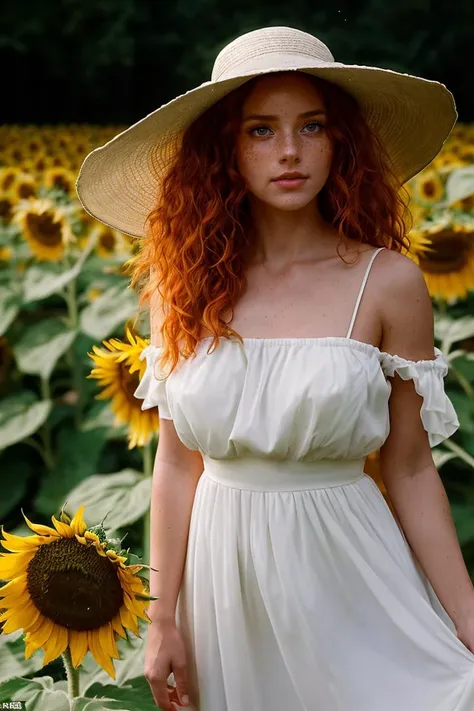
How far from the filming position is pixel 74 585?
5.31 ft

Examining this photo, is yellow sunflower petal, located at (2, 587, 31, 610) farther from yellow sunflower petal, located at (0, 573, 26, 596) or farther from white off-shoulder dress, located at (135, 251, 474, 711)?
white off-shoulder dress, located at (135, 251, 474, 711)

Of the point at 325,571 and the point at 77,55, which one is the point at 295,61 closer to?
the point at 325,571

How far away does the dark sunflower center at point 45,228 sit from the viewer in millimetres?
3721

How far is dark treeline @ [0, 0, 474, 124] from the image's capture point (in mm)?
10328

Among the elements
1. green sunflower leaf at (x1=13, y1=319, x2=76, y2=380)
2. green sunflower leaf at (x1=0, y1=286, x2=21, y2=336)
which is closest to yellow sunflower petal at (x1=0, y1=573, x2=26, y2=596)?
green sunflower leaf at (x1=13, y1=319, x2=76, y2=380)

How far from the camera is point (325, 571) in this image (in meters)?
1.64

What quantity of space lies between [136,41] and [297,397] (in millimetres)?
10498

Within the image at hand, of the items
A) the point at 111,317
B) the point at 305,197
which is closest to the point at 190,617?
the point at 305,197

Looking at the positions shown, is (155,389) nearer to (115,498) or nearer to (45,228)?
(115,498)

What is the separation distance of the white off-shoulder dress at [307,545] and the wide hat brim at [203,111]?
31 cm

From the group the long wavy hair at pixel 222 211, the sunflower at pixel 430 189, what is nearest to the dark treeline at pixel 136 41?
the sunflower at pixel 430 189

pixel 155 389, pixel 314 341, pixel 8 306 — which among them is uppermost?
pixel 314 341

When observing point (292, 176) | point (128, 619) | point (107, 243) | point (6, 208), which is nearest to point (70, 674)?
point (128, 619)

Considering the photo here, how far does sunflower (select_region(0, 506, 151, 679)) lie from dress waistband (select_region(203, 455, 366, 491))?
201 millimetres
